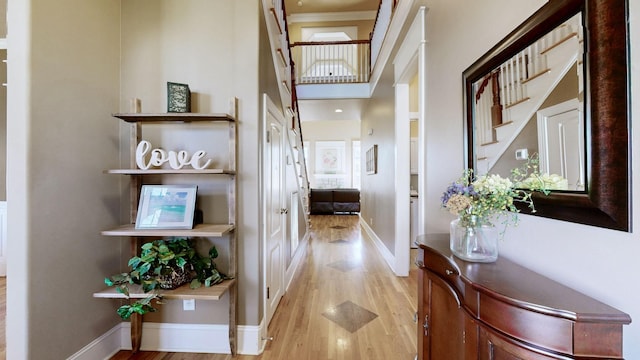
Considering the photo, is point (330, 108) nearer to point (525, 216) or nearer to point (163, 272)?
point (163, 272)

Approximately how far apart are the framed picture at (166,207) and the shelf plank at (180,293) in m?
0.42

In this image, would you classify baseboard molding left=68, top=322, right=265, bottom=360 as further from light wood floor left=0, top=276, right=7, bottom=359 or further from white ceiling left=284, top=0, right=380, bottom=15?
white ceiling left=284, top=0, right=380, bottom=15

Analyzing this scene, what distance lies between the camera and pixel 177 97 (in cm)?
182

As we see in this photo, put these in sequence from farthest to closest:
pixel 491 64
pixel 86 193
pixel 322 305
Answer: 1. pixel 322 305
2. pixel 86 193
3. pixel 491 64

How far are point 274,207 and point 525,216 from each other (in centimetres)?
182

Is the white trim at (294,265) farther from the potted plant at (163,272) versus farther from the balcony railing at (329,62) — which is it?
the balcony railing at (329,62)

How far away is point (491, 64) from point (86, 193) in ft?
8.46

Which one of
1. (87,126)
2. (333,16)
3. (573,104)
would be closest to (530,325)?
(573,104)

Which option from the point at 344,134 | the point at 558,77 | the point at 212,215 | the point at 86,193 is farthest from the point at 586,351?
the point at 344,134

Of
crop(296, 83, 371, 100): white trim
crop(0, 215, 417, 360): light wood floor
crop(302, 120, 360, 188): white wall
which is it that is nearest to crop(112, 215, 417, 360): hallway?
crop(0, 215, 417, 360): light wood floor

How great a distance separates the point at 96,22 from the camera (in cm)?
177

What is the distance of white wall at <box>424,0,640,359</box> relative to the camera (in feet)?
2.35

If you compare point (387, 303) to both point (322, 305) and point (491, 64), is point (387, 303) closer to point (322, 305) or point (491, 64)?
point (322, 305)

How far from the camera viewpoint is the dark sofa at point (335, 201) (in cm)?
826
